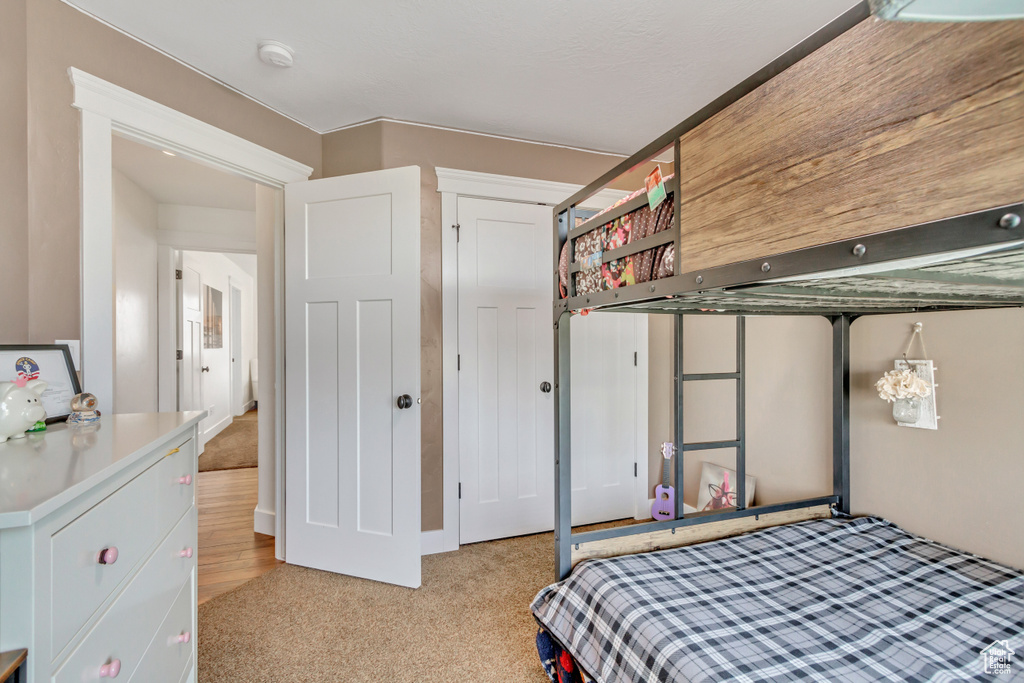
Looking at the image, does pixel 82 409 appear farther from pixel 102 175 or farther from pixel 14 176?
pixel 102 175

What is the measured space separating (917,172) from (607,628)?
126 centimetres

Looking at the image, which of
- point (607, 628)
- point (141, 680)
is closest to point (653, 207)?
point (607, 628)

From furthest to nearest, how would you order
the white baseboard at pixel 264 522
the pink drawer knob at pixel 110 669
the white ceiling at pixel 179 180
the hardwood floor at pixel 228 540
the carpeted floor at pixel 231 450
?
the carpeted floor at pixel 231 450
the white ceiling at pixel 179 180
the white baseboard at pixel 264 522
the hardwood floor at pixel 228 540
the pink drawer knob at pixel 110 669

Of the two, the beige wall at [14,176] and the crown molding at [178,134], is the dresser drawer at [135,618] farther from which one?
the crown molding at [178,134]

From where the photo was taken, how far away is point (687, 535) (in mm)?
1738

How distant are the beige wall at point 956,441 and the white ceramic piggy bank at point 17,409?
2736 millimetres

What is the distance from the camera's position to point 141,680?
929 mm

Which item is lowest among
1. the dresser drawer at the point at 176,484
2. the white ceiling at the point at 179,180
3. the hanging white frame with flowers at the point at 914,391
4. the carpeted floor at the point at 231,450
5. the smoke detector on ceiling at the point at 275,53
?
the carpeted floor at the point at 231,450

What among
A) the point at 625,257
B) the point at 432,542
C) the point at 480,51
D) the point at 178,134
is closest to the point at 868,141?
the point at 625,257

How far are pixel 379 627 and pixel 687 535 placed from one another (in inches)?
51.9

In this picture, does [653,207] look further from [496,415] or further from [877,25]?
[496,415]

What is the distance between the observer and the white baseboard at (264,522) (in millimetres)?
2783

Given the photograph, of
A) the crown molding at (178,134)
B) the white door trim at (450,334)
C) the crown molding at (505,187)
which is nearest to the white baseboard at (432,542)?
the white door trim at (450,334)

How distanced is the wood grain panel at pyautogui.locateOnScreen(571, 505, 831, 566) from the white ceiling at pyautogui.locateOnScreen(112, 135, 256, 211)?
3.15m
